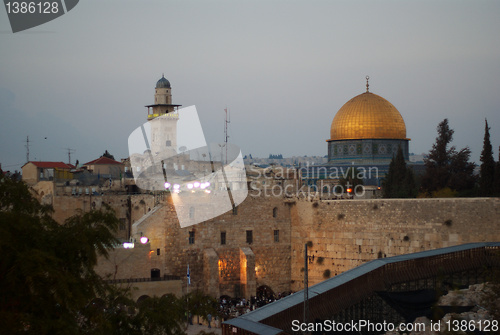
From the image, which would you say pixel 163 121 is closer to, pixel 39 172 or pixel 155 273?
pixel 39 172

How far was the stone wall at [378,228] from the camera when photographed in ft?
86.0

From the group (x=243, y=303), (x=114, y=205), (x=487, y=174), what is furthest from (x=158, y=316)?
(x=114, y=205)

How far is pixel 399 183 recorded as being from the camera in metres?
37.0

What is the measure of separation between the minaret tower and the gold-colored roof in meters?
12.4

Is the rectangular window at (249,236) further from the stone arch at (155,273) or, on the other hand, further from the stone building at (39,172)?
the stone building at (39,172)

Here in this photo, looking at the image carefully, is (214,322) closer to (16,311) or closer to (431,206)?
(431,206)

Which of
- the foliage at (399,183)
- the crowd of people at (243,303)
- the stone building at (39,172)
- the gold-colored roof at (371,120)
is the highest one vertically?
the gold-colored roof at (371,120)

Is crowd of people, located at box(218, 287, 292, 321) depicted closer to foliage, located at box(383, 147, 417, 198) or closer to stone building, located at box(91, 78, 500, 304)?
stone building, located at box(91, 78, 500, 304)

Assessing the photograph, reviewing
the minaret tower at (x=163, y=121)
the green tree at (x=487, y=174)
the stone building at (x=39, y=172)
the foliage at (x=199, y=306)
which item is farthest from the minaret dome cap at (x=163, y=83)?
the foliage at (x=199, y=306)

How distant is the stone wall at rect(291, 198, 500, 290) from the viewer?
26203 millimetres

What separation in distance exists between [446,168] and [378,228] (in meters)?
9.67

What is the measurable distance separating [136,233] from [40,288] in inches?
748

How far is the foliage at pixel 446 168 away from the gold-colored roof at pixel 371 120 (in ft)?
37.7

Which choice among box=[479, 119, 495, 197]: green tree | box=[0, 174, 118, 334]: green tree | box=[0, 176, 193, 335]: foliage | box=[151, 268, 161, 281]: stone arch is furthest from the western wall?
box=[0, 174, 118, 334]: green tree
